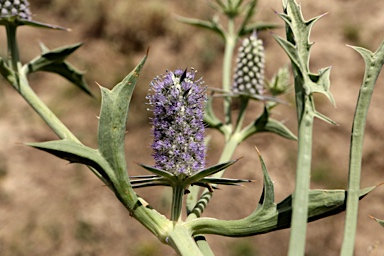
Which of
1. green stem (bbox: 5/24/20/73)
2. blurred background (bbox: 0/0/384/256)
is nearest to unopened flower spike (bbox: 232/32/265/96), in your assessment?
green stem (bbox: 5/24/20/73)

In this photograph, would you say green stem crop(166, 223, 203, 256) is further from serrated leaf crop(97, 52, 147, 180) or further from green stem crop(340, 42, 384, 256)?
green stem crop(340, 42, 384, 256)

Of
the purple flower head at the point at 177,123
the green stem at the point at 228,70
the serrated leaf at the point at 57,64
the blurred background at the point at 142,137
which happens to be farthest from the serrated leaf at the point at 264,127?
the blurred background at the point at 142,137

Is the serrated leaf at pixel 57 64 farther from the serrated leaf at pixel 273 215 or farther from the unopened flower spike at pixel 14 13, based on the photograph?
the serrated leaf at pixel 273 215

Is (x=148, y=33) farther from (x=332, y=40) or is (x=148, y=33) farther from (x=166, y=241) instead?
(x=166, y=241)

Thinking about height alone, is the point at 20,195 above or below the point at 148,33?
below

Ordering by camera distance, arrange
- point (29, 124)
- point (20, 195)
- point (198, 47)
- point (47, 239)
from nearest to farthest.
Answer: point (47, 239)
point (20, 195)
point (29, 124)
point (198, 47)

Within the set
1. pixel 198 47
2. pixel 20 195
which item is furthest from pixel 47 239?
pixel 198 47
